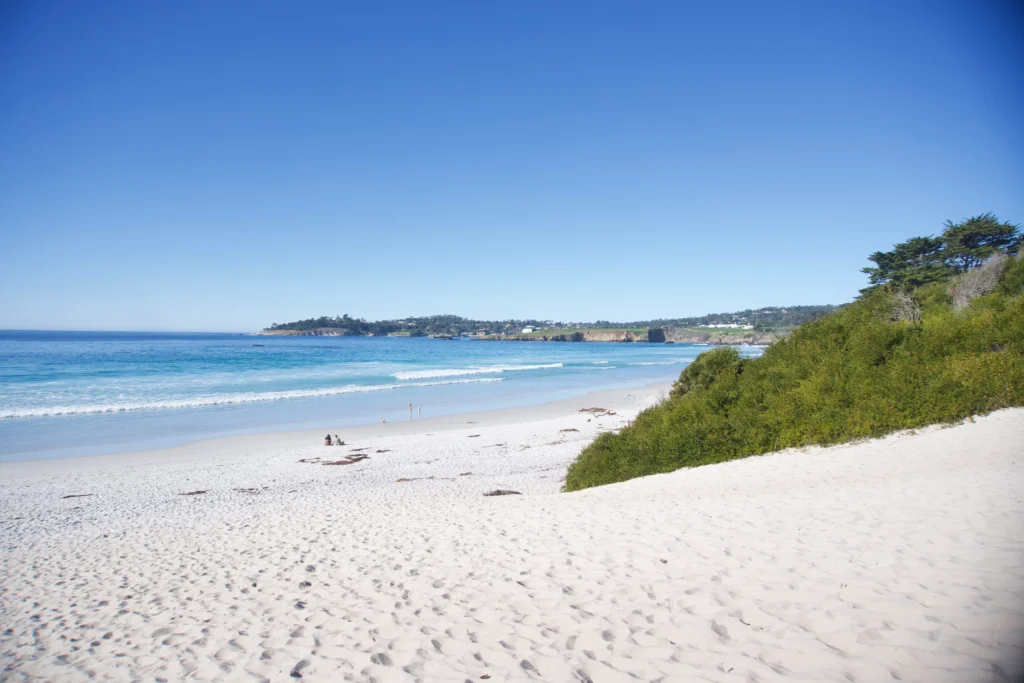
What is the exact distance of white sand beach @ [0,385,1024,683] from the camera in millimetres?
4398

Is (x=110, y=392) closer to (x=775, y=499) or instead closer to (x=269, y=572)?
(x=269, y=572)

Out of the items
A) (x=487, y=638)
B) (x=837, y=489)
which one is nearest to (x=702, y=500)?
(x=837, y=489)

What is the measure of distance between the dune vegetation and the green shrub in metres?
0.02

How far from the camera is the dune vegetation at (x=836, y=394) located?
11203 millimetres

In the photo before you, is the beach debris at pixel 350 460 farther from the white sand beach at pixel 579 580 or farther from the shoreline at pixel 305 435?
the white sand beach at pixel 579 580

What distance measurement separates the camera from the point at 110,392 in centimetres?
3444

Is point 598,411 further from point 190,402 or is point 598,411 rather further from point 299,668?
point 299,668

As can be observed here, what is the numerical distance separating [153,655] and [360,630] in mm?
2017

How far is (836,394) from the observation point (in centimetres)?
1234

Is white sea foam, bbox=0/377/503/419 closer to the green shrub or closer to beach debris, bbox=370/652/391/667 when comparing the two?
the green shrub

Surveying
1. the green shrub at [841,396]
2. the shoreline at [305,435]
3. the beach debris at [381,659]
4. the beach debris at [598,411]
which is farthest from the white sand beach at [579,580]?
the beach debris at [598,411]

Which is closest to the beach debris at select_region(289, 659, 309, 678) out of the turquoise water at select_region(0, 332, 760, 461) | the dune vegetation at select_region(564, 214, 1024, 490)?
Result: the dune vegetation at select_region(564, 214, 1024, 490)

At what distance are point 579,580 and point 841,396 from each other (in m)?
9.22

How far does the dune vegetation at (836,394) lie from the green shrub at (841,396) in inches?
0.9
